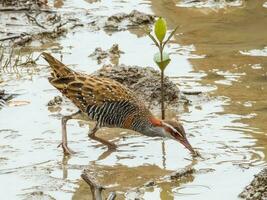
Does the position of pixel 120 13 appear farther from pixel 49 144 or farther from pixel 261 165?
pixel 261 165

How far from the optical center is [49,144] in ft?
30.7

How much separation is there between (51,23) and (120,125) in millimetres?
5606

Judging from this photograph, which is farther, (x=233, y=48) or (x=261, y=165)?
(x=233, y=48)

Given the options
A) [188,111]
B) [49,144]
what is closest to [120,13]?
[188,111]

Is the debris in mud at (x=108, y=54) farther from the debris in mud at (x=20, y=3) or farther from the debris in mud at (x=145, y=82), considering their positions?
the debris in mud at (x=20, y=3)

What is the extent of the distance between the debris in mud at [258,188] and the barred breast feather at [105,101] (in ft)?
6.84

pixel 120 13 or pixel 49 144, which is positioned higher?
pixel 120 13

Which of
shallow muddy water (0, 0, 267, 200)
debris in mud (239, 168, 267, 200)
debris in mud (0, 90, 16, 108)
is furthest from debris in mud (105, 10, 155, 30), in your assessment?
debris in mud (239, 168, 267, 200)

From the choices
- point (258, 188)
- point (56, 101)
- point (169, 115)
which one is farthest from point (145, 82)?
point (258, 188)

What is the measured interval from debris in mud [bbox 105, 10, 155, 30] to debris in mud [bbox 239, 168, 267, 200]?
23.5 ft

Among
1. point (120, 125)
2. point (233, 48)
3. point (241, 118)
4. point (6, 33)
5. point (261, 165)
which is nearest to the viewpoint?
point (261, 165)

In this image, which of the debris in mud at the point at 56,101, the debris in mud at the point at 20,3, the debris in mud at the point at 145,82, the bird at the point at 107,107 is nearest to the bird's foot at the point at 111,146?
the bird at the point at 107,107

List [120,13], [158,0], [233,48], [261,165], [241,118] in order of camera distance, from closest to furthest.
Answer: [261,165] → [241,118] → [233,48] → [120,13] → [158,0]

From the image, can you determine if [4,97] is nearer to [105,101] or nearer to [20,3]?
[105,101]
